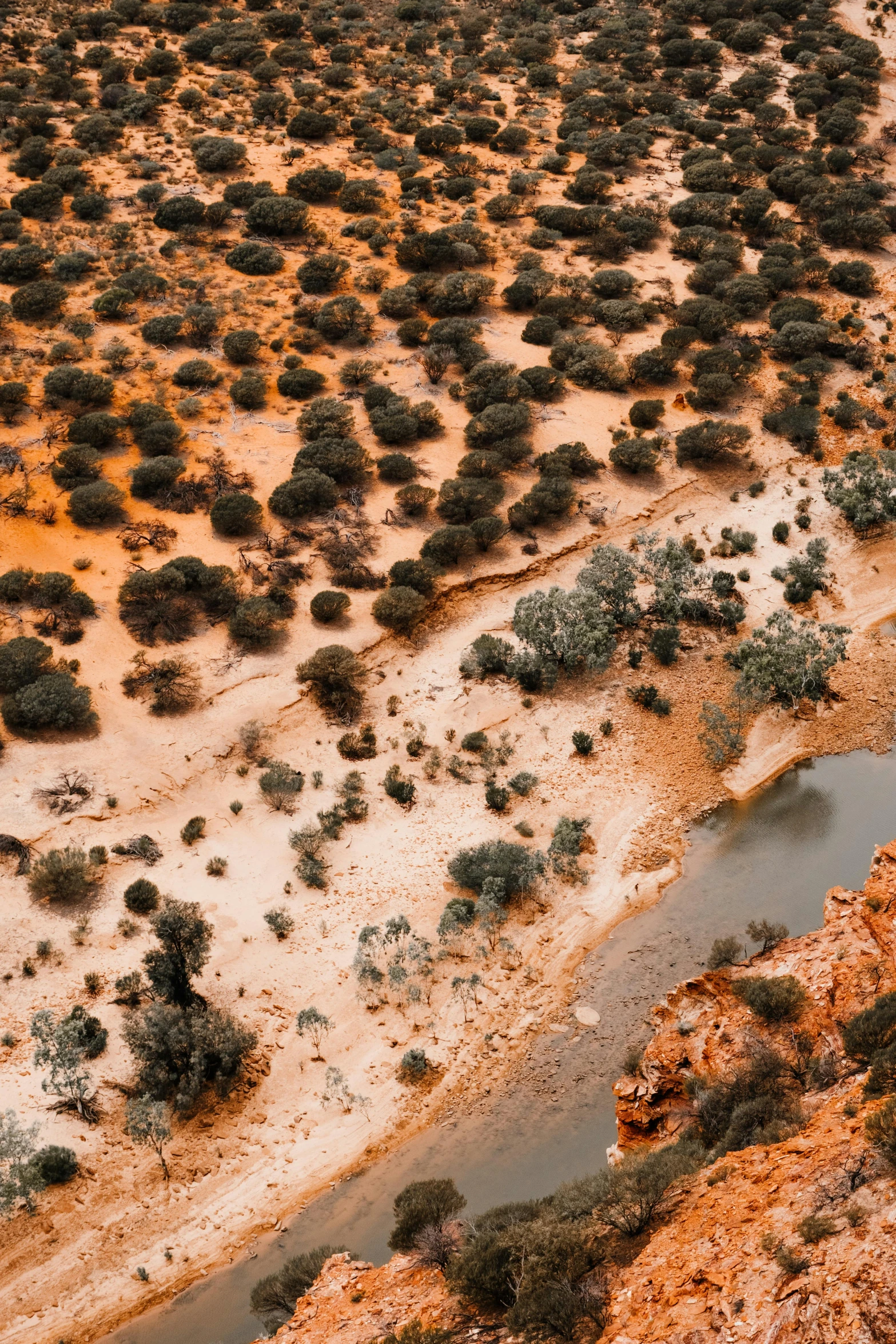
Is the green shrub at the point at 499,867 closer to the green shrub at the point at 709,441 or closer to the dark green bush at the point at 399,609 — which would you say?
the dark green bush at the point at 399,609

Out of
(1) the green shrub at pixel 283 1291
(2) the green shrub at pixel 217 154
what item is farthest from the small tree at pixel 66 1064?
(2) the green shrub at pixel 217 154

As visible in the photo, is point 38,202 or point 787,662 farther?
point 38,202

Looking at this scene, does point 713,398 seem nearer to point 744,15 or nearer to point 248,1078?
point 248,1078

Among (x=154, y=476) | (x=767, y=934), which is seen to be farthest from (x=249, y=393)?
(x=767, y=934)

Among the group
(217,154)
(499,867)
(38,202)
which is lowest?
(499,867)

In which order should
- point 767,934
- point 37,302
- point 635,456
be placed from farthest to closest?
point 37,302 < point 635,456 < point 767,934

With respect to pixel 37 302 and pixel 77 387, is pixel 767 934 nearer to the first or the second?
pixel 77 387

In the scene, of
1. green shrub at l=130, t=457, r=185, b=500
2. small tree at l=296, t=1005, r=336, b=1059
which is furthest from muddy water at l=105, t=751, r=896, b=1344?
green shrub at l=130, t=457, r=185, b=500
